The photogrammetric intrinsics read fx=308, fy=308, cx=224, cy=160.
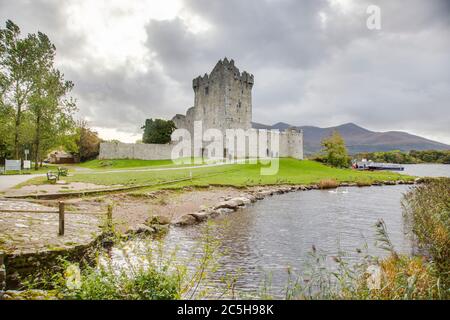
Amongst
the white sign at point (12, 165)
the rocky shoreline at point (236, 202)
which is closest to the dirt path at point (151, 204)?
the rocky shoreline at point (236, 202)

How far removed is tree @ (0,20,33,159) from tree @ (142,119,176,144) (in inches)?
1936

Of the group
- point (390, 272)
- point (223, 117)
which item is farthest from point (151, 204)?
point (223, 117)

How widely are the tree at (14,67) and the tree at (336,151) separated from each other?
57156 mm

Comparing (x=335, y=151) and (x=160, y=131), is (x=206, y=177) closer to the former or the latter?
(x=335, y=151)

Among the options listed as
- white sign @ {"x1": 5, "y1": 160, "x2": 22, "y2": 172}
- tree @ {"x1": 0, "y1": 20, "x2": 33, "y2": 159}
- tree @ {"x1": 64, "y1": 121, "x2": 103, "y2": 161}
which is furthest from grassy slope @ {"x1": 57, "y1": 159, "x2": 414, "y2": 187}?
tree @ {"x1": 64, "y1": 121, "x2": 103, "y2": 161}

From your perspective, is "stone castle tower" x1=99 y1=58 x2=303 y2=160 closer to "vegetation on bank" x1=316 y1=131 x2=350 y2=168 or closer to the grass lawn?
"vegetation on bank" x1=316 y1=131 x2=350 y2=168

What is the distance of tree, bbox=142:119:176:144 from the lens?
77963mm

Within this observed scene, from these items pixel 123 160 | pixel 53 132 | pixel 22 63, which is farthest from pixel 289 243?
pixel 123 160

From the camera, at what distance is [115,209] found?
687 inches

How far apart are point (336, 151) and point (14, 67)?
59936 mm

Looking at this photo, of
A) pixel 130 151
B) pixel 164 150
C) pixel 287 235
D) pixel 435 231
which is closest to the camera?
pixel 435 231

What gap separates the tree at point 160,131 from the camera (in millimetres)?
77963

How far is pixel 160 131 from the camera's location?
7844 centimetres

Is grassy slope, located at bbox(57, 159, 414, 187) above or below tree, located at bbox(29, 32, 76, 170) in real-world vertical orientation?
below
